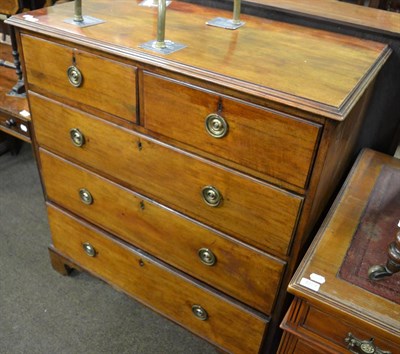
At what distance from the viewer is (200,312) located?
52.4 inches

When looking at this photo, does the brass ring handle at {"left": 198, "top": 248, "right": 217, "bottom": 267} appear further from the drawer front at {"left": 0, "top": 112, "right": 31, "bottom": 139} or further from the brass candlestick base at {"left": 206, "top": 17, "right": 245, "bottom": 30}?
the drawer front at {"left": 0, "top": 112, "right": 31, "bottom": 139}

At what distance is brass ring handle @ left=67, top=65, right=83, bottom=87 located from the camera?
1.11 meters

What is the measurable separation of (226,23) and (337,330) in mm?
857

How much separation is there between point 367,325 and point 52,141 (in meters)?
1.06

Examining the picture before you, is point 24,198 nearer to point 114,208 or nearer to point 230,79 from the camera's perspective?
point 114,208

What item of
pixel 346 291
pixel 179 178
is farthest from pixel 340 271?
pixel 179 178

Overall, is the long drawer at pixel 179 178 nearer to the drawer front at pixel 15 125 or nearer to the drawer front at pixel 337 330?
the drawer front at pixel 337 330

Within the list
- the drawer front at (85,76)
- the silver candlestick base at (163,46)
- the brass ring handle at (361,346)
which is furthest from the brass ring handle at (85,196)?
the brass ring handle at (361,346)

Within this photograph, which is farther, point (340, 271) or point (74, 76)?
point (74, 76)

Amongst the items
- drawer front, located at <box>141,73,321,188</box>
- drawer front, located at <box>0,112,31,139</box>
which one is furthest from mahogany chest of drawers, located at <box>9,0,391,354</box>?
drawer front, located at <box>0,112,31,139</box>

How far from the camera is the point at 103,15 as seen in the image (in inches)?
47.6

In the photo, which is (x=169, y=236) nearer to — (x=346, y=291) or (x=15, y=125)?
(x=346, y=291)

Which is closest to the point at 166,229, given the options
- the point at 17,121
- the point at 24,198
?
the point at 17,121

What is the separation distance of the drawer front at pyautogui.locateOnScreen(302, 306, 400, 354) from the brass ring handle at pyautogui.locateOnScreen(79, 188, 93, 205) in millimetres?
793
